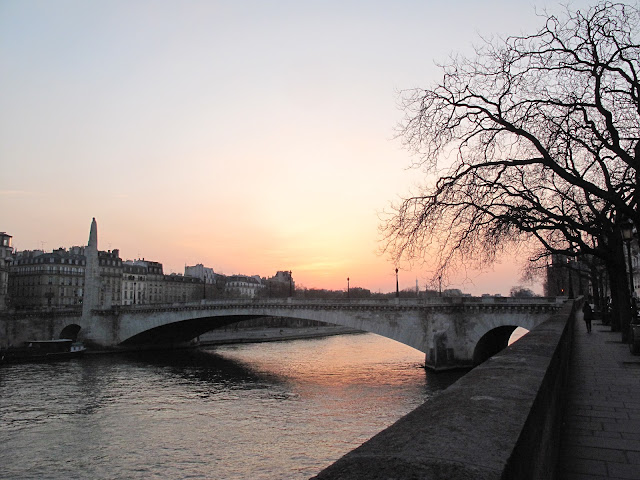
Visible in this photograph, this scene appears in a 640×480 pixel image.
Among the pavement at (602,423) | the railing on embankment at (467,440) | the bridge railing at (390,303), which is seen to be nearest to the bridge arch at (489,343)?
the bridge railing at (390,303)

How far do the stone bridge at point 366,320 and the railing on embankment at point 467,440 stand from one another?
2786cm

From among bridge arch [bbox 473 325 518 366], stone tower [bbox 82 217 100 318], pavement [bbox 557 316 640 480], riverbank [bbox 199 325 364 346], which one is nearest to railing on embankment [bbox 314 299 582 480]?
pavement [bbox 557 316 640 480]

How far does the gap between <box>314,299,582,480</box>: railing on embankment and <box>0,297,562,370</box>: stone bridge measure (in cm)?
2786

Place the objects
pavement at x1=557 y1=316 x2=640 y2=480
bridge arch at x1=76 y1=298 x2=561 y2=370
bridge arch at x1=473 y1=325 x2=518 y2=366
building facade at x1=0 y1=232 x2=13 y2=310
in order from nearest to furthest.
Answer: pavement at x1=557 y1=316 x2=640 y2=480 → bridge arch at x1=76 y1=298 x2=561 y2=370 → bridge arch at x1=473 y1=325 x2=518 y2=366 → building facade at x1=0 y1=232 x2=13 y2=310

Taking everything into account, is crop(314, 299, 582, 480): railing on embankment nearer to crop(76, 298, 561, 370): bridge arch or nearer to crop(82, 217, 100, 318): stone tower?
crop(76, 298, 561, 370): bridge arch

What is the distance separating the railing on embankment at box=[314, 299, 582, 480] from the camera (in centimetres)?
193

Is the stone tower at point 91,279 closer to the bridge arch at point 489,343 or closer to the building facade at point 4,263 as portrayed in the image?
the building facade at point 4,263

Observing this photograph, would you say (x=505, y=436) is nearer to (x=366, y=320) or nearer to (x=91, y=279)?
(x=366, y=320)

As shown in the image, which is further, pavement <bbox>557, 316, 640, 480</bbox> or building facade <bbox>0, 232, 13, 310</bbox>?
building facade <bbox>0, 232, 13, 310</bbox>

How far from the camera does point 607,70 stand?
1256 centimetres

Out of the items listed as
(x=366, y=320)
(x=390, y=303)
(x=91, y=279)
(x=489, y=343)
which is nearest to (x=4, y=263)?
(x=91, y=279)

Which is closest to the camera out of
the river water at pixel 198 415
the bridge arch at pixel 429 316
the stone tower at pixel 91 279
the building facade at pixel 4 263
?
the river water at pixel 198 415

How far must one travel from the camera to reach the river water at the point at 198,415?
55.2ft

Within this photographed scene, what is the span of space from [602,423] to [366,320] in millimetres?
33120
